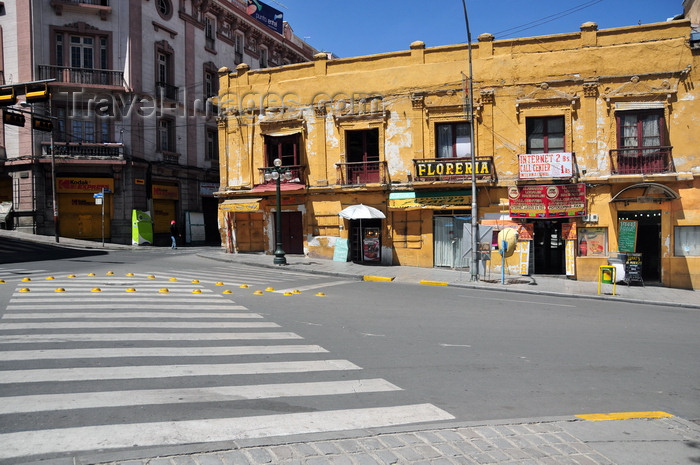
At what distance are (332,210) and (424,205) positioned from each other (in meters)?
4.51

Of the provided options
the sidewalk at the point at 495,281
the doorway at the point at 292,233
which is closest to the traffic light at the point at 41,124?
the sidewalk at the point at 495,281

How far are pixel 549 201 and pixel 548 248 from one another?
2.03 meters

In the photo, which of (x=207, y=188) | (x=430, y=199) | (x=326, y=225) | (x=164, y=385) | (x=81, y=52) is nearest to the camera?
(x=164, y=385)

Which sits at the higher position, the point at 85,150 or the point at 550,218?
the point at 85,150

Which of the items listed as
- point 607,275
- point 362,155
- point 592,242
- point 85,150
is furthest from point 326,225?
point 85,150

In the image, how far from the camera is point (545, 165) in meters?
20.2

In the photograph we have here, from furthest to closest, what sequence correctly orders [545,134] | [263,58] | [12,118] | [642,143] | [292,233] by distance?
[263,58] → [292,233] → [545,134] → [642,143] → [12,118]

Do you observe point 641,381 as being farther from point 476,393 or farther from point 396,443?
point 396,443

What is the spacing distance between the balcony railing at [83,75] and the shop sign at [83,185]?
5.75 meters

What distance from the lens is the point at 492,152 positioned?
2114 centimetres

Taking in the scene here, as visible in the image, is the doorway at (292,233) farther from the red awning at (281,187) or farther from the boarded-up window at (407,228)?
the boarded-up window at (407,228)

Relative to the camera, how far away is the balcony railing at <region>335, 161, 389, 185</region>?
74.7 ft

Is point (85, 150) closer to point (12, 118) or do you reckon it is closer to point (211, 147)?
point (211, 147)

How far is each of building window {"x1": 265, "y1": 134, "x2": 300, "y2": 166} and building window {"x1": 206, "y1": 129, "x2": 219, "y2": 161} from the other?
46.7ft
